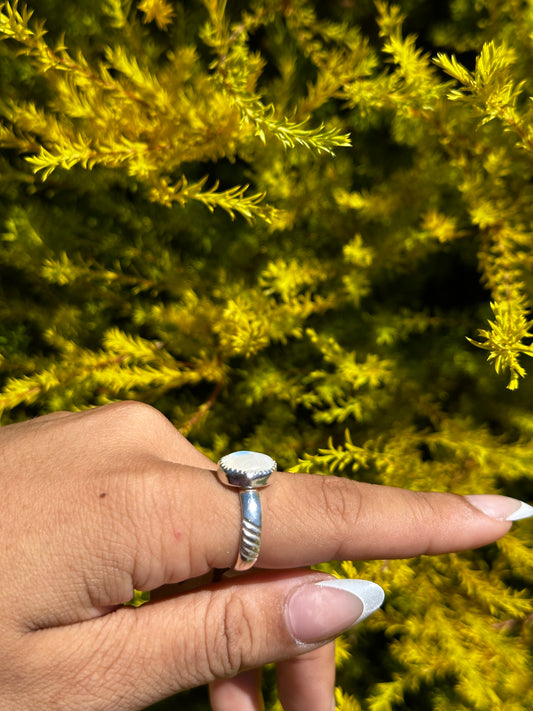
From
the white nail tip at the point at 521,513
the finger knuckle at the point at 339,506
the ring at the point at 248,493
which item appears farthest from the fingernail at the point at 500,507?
the ring at the point at 248,493

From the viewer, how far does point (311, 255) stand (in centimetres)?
93

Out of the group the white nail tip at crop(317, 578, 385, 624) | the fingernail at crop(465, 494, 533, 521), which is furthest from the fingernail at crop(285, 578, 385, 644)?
the fingernail at crop(465, 494, 533, 521)

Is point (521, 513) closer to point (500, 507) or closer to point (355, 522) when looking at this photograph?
point (500, 507)

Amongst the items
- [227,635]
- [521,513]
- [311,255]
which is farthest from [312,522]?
[311,255]

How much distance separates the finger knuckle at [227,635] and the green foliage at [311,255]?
0.15 meters

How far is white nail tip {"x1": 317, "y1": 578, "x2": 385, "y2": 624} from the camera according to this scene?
27.3 inches

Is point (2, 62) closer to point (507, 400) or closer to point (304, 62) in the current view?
point (304, 62)

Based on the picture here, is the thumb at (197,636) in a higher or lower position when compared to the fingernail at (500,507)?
lower

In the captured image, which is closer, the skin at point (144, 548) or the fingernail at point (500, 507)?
the skin at point (144, 548)

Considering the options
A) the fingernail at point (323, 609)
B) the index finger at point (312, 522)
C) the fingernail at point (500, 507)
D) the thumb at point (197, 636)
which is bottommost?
the thumb at point (197, 636)

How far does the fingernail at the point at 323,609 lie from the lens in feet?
2.17

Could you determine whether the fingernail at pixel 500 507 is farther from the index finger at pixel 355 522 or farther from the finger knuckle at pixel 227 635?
the finger knuckle at pixel 227 635

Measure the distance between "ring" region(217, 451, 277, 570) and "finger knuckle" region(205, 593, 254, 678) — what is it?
0.06 metres

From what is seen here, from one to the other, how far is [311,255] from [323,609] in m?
0.52
